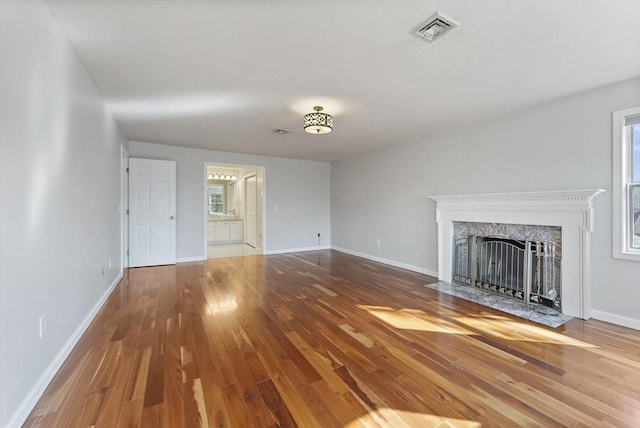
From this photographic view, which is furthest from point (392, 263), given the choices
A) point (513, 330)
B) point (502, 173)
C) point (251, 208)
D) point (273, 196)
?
point (251, 208)

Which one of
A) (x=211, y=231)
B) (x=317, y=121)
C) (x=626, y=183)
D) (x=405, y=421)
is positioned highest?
(x=317, y=121)

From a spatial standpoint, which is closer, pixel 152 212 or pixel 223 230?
pixel 152 212

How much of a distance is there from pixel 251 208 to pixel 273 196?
4.80 feet

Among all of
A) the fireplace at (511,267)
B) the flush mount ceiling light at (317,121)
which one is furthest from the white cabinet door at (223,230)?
the fireplace at (511,267)

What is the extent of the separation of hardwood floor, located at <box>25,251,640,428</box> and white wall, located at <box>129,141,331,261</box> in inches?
103

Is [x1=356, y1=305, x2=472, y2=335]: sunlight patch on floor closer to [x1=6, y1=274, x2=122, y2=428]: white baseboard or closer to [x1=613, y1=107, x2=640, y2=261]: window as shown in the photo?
[x1=613, y1=107, x2=640, y2=261]: window

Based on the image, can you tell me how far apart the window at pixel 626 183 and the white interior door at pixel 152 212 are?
6.39 meters

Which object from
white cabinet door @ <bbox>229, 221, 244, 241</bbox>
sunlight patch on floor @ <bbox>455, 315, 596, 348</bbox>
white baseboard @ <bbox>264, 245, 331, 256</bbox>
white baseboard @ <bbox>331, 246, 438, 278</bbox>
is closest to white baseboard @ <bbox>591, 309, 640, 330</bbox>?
sunlight patch on floor @ <bbox>455, 315, 596, 348</bbox>

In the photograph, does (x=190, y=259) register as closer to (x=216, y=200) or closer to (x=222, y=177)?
(x=222, y=177)

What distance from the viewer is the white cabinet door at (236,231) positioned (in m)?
8.77

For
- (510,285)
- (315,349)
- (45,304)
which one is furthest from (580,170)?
(45,304)

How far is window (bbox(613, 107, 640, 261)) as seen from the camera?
262 cm

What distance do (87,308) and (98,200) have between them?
3.79 ft

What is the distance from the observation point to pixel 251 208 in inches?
308
